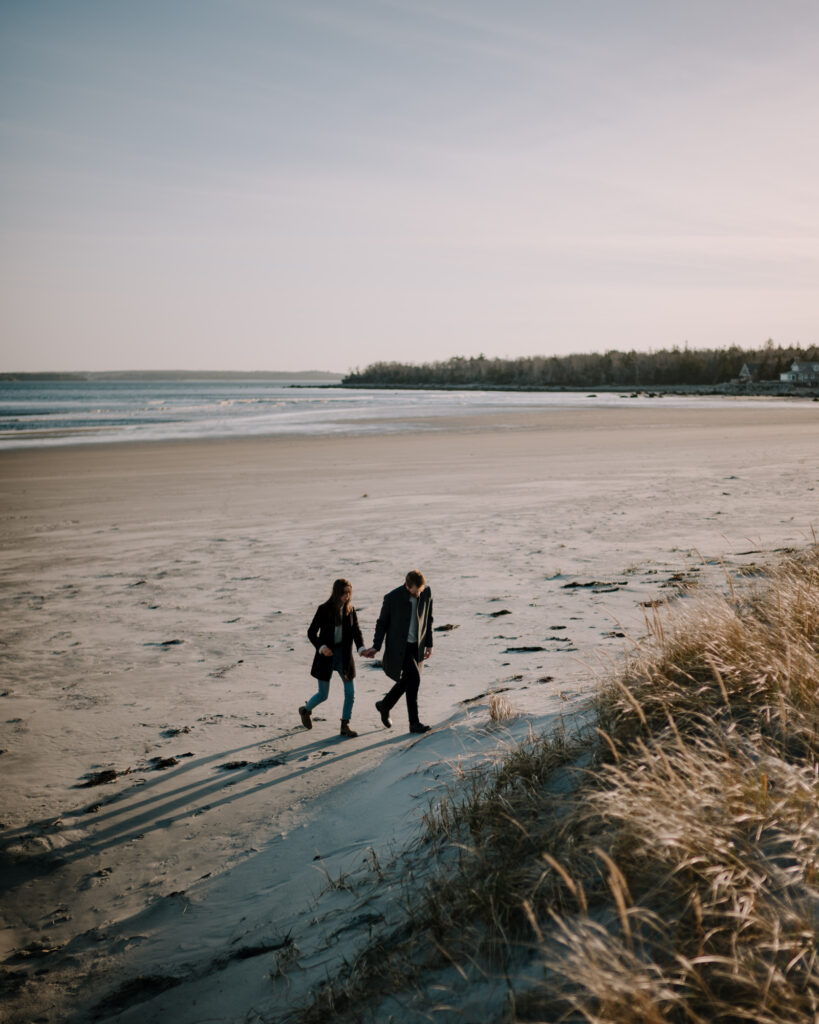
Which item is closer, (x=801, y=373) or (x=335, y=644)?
(x=335, y=644)

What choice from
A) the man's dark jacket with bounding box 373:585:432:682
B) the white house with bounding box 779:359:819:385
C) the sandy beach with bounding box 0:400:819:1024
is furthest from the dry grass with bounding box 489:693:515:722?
the white house with bounding box 779:359:819:385

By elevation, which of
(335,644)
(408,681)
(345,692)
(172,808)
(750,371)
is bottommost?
(172,808)

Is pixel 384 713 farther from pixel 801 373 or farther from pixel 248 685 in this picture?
pixel 801 373

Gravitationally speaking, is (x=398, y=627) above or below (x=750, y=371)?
below

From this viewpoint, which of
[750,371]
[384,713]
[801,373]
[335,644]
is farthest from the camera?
[750,371]

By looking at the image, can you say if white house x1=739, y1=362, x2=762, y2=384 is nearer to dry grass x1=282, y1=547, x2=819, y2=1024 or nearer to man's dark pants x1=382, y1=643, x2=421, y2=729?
man's dark pants x1=382, y1=643, x2=421, y2=729

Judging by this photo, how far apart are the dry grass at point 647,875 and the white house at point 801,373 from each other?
126436 mm

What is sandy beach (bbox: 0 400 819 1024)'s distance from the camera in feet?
11.8

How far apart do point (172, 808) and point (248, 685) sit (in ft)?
6.38

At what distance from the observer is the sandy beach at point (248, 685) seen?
359cm

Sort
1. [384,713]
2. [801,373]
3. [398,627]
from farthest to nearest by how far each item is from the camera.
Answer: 1. [801,373]
2. [398,627]
3. [384,713]

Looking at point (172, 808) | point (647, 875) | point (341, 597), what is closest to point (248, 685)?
point (341, 597)

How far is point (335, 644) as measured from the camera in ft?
19.8

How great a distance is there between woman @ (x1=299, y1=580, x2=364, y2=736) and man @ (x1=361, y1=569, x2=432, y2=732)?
0.22 m
